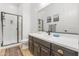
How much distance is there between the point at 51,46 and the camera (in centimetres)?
146

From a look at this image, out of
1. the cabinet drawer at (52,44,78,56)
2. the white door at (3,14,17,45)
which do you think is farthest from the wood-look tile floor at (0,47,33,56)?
the cabinet drawer at (52,44,78,56)

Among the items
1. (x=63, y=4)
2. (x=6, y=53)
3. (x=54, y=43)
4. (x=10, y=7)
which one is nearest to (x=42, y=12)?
(x=63, y=4)

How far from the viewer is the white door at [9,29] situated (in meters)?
1.56

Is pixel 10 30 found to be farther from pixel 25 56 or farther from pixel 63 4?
pixel 63 4

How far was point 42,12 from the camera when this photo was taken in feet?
6.36

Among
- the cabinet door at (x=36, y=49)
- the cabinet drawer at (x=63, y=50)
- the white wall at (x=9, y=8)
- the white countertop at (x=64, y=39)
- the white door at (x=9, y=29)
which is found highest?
the white wall at (x=9, y=8)

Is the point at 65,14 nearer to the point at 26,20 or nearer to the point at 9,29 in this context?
the point at 26,20

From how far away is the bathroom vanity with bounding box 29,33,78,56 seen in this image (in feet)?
A: 3.63

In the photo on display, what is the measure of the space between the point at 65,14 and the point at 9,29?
96cm

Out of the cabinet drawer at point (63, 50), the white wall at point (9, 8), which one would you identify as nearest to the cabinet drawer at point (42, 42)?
the cabinet drawer at point (63, 50)

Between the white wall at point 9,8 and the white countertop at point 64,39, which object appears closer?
the white countertop at point 64,39

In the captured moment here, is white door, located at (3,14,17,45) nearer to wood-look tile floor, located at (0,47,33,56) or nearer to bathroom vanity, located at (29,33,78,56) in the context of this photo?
wood-look tile floor, located at (0,47,33,56)

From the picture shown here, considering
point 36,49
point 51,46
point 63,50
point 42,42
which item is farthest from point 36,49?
point 63,50

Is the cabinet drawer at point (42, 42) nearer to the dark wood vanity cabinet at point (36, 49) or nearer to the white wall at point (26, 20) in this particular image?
the dark wood vanity cabinet at point (36, 49)
